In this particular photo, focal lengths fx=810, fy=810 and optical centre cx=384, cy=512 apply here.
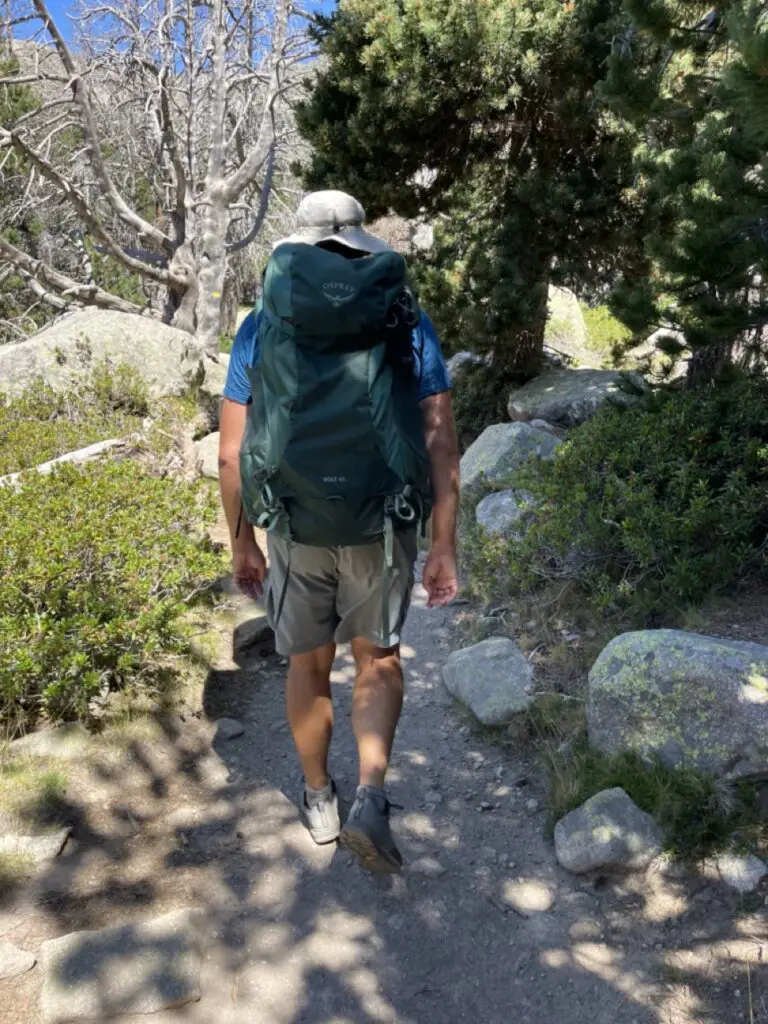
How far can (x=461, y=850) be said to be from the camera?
315 centimetres

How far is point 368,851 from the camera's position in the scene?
2.58 meters

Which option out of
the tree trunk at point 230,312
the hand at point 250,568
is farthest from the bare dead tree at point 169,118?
the hand at point 250,568

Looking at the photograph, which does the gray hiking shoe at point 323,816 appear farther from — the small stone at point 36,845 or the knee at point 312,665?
the small stone at point 36,845

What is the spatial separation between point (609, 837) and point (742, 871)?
0.45 metres

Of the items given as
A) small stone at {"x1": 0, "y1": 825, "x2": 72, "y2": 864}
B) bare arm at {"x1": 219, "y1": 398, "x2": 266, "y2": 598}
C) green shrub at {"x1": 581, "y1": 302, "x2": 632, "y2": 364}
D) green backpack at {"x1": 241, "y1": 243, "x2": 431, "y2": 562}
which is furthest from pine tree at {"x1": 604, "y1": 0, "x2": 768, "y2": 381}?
green shrub at {"x1": 581, "y1": 302, "x2": 632, "y2": 364}

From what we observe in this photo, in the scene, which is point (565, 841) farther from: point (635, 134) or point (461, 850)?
point (635, 134)

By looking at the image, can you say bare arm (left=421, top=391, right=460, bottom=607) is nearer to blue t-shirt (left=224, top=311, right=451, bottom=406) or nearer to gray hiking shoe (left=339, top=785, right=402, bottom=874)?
blue t-shirt (left=224, top=311, right=451, bottom=406)

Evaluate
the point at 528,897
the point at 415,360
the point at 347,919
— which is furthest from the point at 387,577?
the point at 528,897

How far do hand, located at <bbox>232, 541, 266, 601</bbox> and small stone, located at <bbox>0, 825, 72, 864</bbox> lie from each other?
1.15m

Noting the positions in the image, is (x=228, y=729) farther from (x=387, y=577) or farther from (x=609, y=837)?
(x=609, y=837)

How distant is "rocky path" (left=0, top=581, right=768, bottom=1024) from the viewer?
2.42 m

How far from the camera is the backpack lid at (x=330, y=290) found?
228 centimetres

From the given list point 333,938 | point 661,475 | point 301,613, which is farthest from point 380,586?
point 661,475

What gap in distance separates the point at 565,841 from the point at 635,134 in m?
6.58
